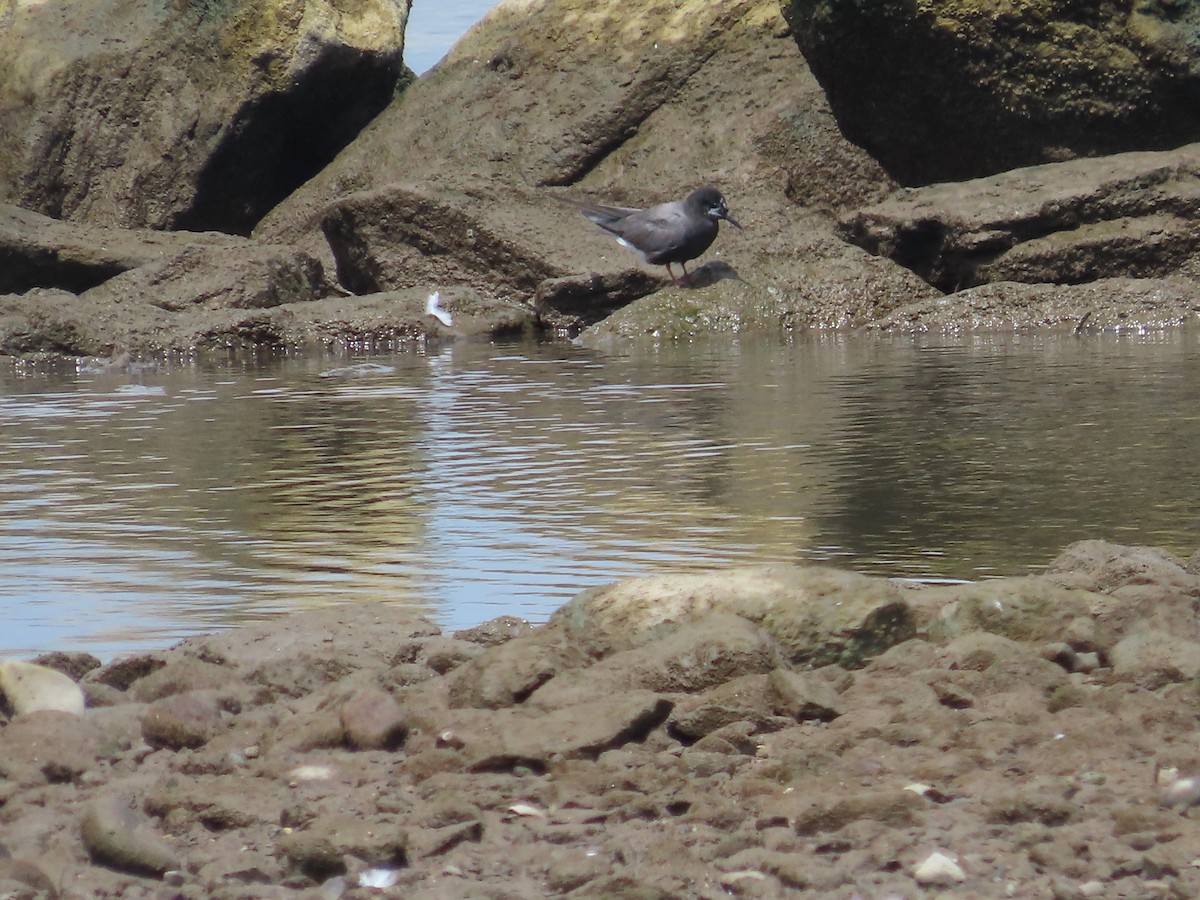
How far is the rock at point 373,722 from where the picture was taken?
2.45 m

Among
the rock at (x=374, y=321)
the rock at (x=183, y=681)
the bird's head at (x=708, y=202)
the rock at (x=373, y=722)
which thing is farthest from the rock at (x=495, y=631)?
the bird's head at (x=708, y=202)

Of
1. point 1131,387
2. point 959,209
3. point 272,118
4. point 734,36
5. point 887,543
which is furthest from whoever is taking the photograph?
point 272,118

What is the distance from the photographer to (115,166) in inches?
671

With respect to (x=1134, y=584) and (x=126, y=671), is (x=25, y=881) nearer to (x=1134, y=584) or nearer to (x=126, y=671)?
(x=126, y=671)

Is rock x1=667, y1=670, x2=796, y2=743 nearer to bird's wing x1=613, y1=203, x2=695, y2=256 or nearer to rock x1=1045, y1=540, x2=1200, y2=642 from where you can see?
rock x1=1045, y1=540, x2=1200, y2=642

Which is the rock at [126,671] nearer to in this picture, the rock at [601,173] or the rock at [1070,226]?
the rock at [601,173]

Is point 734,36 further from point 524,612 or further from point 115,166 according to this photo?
point 524,612

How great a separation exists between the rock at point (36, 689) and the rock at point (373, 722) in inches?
18.6

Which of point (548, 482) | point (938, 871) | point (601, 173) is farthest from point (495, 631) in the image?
point (601, 173)

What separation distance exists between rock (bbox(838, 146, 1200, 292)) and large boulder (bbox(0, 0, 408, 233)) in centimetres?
682

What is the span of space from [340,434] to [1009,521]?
3052 mm

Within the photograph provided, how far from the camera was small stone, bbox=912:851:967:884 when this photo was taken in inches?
75.4

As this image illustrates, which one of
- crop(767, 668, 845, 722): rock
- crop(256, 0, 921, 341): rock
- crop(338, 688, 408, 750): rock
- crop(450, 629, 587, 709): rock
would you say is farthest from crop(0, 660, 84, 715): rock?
crop(256, 0, 921, 341): rock

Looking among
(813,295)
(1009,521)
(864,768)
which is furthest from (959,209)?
(864,768)
